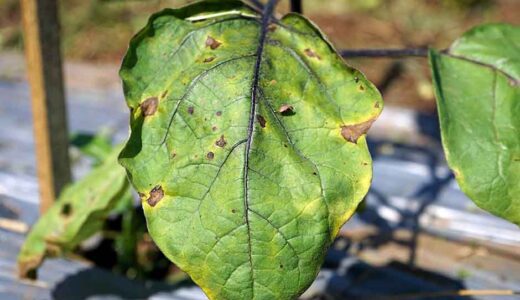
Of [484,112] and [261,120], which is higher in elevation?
[261,120]

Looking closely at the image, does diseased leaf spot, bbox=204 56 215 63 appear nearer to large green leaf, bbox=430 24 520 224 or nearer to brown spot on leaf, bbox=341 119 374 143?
brown spot on leaf, bbox=341 119 374 143

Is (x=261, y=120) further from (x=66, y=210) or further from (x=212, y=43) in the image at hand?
(x=66, y=210)

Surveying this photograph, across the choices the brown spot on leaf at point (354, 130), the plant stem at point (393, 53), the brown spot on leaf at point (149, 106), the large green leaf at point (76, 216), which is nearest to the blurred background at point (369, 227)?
the large green leaf at point (76, 216)

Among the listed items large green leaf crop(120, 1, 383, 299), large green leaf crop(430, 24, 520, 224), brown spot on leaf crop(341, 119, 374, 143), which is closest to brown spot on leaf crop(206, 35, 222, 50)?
large green leaf crop(120, 1, 383, 299)

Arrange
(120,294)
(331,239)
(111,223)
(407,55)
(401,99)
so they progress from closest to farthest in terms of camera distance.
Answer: (331,239), (407,55), (120,294), (111,223), (401,99)

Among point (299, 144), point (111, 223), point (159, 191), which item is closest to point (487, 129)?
point (299, 144)

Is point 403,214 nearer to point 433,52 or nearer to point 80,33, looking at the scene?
point 433,52

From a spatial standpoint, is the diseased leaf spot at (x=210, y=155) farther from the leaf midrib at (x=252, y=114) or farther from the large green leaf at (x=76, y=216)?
the large green leaf at (x=76, y=216)

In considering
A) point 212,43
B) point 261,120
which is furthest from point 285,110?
point 212,43
